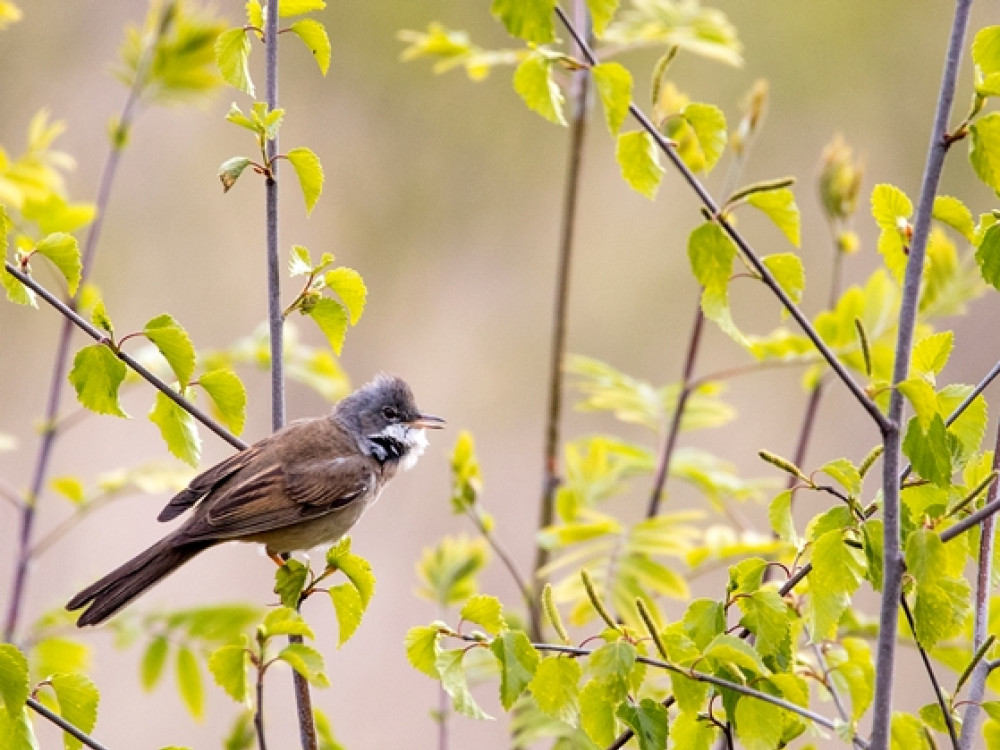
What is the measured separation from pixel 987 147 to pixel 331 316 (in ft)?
3.09

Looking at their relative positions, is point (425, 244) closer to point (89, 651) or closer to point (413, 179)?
point (413, 179)

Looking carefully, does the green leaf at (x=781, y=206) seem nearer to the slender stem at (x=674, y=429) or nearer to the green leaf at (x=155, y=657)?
the slender stem at (x=674, y=429)

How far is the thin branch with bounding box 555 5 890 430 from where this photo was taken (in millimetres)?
1334

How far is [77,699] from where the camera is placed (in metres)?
1.53

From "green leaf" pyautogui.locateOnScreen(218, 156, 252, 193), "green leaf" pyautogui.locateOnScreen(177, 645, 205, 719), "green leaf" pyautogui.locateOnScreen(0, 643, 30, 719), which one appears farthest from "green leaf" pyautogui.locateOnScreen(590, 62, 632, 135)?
"green leaf" pyautogui.locateOnScreen(177, 645, 205, 719)

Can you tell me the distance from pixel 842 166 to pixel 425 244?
14.4 feet

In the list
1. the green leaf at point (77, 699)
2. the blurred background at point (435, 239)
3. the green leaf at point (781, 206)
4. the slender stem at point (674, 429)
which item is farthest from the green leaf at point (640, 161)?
the blurred background at point (435, 239)

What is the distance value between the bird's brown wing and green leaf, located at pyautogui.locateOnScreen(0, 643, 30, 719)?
1.21 metres

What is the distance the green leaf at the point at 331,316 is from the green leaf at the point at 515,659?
21.3 inches

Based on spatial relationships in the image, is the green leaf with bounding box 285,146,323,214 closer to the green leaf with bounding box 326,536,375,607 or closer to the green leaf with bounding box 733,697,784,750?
the green leaf with bounding box 326,536,375,607

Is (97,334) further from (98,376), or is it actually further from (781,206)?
(781,206)

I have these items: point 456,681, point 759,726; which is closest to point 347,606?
point 456,681

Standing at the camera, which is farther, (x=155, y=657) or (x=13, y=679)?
(x=155, y=657)

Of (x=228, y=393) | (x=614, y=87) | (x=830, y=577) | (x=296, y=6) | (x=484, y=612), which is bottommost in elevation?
(x=484, y=612)
